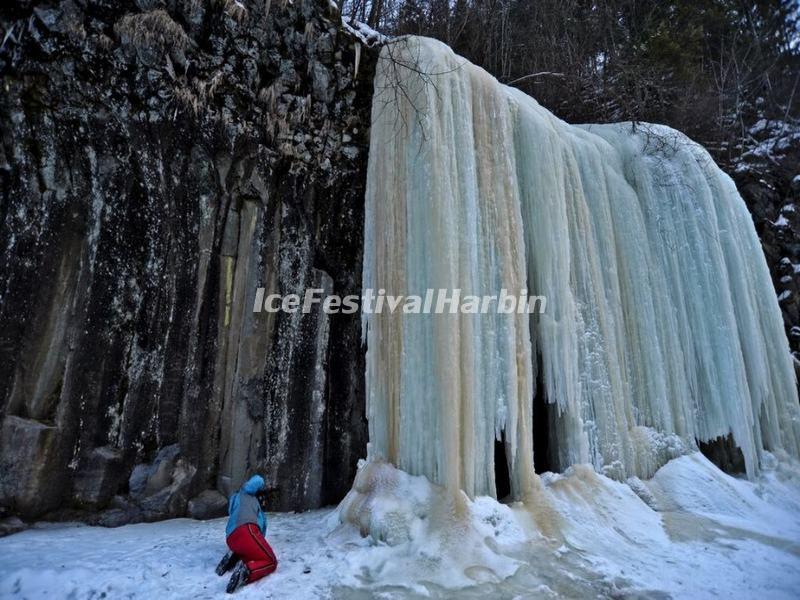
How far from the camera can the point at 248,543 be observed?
10.7 feet

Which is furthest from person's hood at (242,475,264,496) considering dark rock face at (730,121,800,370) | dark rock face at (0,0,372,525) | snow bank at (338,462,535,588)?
dark rock face at (730,121,800,370)

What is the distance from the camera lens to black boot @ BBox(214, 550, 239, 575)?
3266 mm

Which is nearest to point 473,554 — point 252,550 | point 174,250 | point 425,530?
point 425,530

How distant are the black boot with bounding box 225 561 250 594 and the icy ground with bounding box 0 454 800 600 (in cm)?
8

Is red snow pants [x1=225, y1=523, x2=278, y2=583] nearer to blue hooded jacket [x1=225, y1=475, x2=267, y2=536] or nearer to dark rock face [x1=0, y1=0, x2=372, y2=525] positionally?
blue hooded jacket [x1=225, y1=475, x2=267, y2=536]

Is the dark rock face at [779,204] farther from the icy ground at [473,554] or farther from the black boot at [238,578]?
the black boot at [238,578]

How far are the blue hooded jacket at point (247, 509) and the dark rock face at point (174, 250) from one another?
5.39ft

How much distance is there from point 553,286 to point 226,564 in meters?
3.96

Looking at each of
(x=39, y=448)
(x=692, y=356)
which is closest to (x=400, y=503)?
(x=39, y=448)

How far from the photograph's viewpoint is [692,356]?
21.2 feet

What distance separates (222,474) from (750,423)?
6.57 meters

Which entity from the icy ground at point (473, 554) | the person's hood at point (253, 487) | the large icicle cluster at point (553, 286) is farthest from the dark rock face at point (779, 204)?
the person's hood at point (253, 487)

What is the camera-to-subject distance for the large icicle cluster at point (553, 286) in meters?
4.46

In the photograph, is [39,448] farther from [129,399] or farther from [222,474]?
[222,474]
